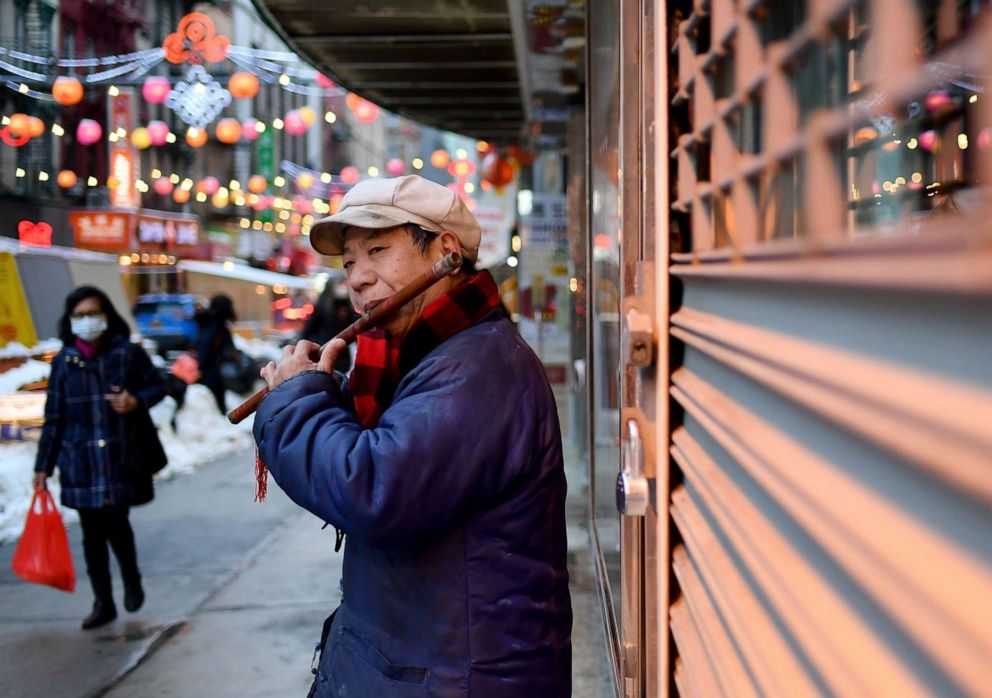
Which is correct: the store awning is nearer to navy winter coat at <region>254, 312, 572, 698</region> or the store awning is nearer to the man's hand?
the man's hand

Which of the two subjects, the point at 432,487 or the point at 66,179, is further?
the point at 66,179

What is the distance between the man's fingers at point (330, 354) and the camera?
2248 mm

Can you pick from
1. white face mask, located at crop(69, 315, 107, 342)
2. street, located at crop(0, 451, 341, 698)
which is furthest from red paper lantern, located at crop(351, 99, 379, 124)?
white face mask, located at crop(69, 315, 107, 342)

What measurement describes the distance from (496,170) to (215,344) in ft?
16.5

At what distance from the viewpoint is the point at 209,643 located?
5352 mm

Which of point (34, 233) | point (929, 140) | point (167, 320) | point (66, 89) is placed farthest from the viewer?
point (34, 233)

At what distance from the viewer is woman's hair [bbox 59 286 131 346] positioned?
5645 millimetres

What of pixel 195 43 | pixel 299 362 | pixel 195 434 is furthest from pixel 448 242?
pixel 195 43

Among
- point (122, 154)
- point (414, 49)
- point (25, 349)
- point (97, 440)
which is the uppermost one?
point (122, 154)

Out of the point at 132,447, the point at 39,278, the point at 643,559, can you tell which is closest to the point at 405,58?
the point at 132,447

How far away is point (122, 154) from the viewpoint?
28297mm

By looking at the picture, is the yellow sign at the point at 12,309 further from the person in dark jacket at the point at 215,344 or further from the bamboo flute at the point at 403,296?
the bamboo flute at the point at 403,296

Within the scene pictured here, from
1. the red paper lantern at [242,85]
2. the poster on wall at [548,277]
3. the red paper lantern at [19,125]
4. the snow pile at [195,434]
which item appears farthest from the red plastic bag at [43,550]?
the red paper lantern at [19,125]

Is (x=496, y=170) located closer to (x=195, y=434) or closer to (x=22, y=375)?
(x=195, y=434)
